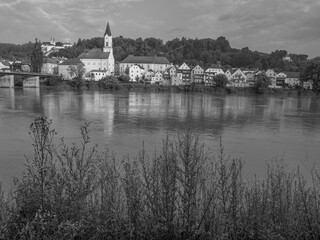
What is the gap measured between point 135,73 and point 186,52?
53.1 m

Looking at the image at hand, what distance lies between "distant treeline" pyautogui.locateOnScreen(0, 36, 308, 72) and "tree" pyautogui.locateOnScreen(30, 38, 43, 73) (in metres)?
30.2

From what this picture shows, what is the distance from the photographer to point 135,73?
3022 inches

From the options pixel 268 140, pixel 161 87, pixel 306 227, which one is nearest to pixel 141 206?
pixel 306 227

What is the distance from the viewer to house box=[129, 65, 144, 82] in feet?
249

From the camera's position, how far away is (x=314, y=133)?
734 inches

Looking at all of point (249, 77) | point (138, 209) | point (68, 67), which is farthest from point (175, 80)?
point (138, 209)

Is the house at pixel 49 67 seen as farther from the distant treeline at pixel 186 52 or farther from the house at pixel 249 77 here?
the house at pixel 249 77

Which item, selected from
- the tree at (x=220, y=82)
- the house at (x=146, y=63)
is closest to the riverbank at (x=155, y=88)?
the tree at (x=220, y=82)

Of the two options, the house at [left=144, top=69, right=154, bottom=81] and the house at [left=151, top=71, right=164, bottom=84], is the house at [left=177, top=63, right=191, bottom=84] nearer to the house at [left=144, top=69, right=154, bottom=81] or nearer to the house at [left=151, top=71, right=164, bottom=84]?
the house at [left=151, top=71, right=164, bottom=84]

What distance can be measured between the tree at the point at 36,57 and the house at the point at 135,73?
18.3m

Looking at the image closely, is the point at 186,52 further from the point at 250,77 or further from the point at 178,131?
the point at 178,131

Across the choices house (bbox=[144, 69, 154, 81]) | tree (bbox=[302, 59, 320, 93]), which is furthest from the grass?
house (bbox=[144, 69, 154, 81])

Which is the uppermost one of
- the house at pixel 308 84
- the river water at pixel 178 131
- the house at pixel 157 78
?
the house at pixel 157 78

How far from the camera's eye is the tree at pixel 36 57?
2557 inches
